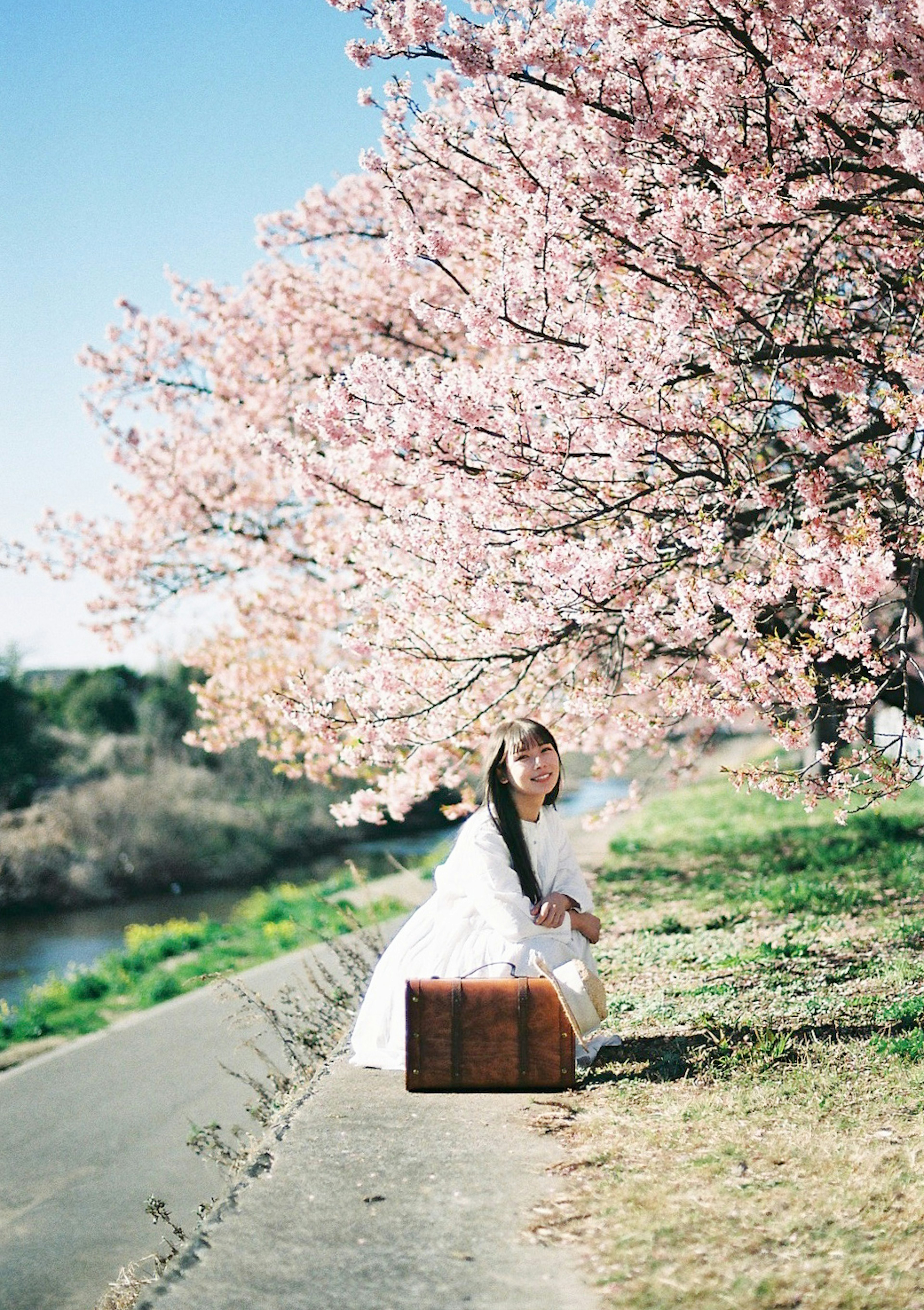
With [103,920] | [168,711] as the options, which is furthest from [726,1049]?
[168,711]

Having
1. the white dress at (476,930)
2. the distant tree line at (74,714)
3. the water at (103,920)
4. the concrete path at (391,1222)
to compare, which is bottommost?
the water at (103,920)

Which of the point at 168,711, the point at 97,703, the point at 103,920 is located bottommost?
the point at 103,920

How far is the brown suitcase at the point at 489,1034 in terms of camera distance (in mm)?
4371

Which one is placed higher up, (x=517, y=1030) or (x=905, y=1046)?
(x=517, y=1030)

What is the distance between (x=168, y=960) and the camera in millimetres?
13852

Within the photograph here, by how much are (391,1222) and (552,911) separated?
163 cm

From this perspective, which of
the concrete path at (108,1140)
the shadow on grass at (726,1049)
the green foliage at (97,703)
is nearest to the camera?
the shadow on grass at (726,1049)

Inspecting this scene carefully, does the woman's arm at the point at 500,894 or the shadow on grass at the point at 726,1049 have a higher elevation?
the woman's arm at the point at 500,894

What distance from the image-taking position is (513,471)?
5.74 metres

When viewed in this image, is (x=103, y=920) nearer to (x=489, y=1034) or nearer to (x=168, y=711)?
(x=168, y=711)

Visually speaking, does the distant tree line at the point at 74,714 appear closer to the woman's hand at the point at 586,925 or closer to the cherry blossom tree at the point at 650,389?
the cherry blossom tree at the point at 650,389

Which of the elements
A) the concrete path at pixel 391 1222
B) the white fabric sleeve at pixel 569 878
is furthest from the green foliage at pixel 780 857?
the concrete path at pixel 391 1222

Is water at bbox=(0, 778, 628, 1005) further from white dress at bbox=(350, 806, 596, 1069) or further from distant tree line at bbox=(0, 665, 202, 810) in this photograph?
white dress at bbox=(350, 806, 596, 1069)

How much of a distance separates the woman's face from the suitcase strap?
34.0 inches
